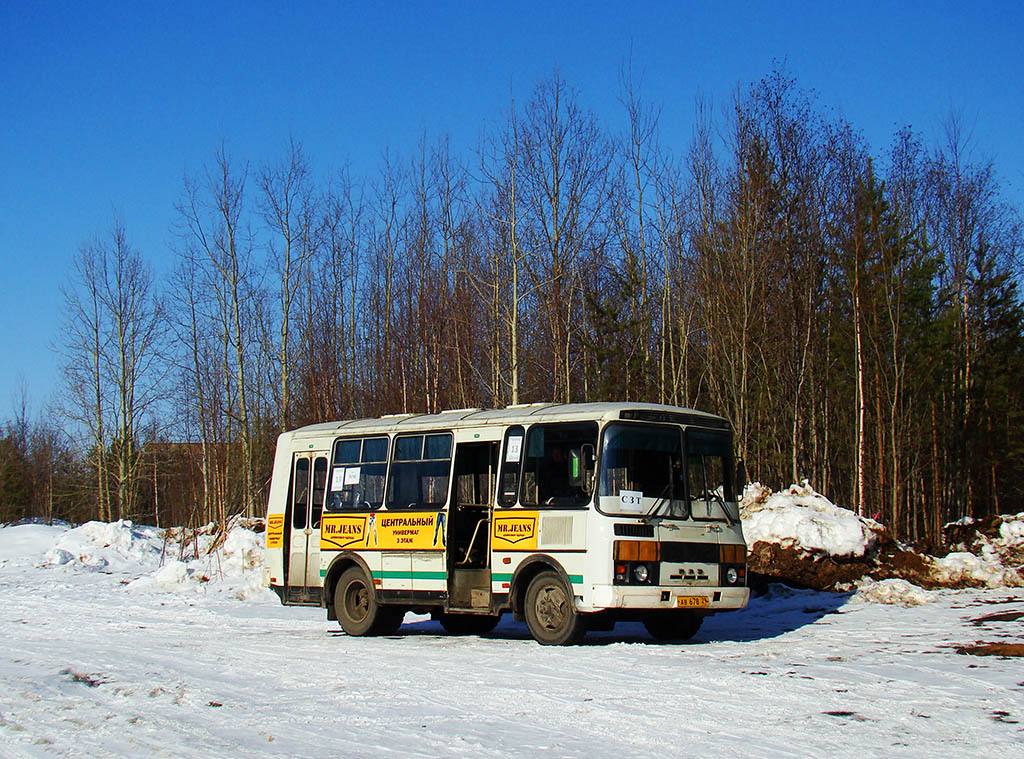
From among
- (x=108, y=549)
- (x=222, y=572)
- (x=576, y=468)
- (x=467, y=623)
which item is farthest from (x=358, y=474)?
(x=108, y=549)

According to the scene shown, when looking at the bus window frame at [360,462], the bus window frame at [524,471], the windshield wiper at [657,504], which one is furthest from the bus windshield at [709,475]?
the bus window frame at [360,462]

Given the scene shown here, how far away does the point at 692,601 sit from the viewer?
13.9 m

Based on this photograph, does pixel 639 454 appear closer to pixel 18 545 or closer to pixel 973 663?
pixel 973 663

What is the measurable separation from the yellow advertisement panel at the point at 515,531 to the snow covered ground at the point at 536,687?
1.34 meters

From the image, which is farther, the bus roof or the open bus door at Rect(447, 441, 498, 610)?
the open bus door at Rect(447, 441, 498, 610)

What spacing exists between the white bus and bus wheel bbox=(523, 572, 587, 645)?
0.07ft

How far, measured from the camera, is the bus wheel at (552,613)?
45.5ft

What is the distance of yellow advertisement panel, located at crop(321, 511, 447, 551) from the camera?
16.0 m

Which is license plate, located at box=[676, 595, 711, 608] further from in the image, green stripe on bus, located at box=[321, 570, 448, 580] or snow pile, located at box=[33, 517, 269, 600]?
snow pile, located at box=[33, 517, 269, 600]

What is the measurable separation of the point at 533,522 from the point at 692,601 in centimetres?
227

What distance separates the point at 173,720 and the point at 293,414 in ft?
104

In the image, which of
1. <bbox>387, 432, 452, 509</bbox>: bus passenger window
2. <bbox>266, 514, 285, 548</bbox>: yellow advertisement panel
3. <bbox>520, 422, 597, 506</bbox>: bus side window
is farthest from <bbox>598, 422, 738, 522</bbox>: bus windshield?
<bbox>266, 514, 285, 548</bbox>: yellow advertisement panel

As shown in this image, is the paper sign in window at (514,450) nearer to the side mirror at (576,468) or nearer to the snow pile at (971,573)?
the side mirror at (576,468)

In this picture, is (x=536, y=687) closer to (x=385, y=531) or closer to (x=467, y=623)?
(x=385, y=531)
